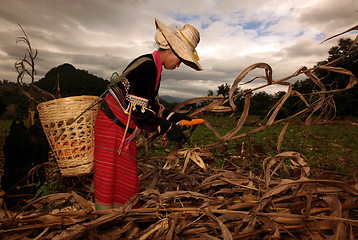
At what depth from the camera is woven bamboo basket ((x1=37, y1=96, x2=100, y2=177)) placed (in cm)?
165

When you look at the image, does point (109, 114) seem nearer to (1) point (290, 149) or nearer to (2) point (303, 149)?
(1) point (290, 149)

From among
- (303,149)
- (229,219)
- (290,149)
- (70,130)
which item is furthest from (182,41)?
(303,149)

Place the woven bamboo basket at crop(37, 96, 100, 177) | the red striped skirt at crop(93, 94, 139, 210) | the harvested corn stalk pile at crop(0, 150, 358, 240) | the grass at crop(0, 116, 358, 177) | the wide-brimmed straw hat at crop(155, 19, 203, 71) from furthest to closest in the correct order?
1. the grass at crop(0, 116, 358, 177)
2. the red striped skirt at crop(93, 94, 139, 210)
3. the wide-brimmed straw hat at crop(155, 19, 203, 71)
4. the woven bamboo basket at crop(37, 96, 100, 177)
5. the harvested corn stalk pile at crop(0, 150, 358, 240)

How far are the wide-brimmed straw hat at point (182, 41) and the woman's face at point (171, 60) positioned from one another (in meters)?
0.05

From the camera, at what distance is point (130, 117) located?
178 centimetres

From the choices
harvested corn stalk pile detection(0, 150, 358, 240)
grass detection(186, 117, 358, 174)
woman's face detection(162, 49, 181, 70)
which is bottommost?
grass detection(186, 117, 358, 174)

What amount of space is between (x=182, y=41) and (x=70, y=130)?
1113 mm

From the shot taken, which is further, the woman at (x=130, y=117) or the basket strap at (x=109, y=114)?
the basket strap at (x=109, y=114)

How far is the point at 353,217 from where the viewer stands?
145 cm

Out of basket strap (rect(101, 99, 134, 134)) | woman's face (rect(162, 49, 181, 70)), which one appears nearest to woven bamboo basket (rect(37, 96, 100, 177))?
basket strap (rect(101, 99, 134, 134))

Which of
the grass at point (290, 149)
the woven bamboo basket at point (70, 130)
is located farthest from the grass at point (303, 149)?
the woven bamboo basket at point (70, 130)

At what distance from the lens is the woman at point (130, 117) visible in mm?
1748

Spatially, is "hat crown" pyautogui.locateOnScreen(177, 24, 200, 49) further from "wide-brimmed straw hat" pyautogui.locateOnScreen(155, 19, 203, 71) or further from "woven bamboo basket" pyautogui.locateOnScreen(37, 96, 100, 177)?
"woven bamboo basket" pyautogui.locateOnScreen(37, 96, 100, 177)

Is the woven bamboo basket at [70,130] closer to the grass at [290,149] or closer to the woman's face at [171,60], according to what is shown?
the woman's face at [171,60]
